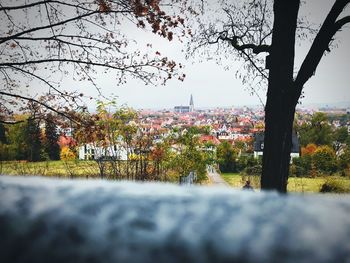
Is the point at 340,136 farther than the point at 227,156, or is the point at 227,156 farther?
the point at 340,136

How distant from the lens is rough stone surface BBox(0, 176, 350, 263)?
33cm

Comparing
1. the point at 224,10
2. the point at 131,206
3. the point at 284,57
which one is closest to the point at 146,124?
the point at 224,10

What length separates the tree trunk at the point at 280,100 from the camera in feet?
19.6

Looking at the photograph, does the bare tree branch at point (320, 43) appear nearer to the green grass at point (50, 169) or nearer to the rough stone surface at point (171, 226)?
the rough stone surface at point (171, 226)

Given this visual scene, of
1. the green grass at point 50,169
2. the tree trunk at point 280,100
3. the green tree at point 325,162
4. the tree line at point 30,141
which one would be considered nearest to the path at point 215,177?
the green tree at point 325,162

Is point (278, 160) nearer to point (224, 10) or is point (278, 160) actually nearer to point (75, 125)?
point (75, 125)

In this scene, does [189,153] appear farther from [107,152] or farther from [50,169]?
[107,152]

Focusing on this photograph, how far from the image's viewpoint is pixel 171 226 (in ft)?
1.21

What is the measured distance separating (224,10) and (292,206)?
970cm

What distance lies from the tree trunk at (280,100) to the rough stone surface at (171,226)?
5.80 meters

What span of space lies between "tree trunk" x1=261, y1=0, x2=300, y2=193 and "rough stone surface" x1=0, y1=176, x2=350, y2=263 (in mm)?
5804

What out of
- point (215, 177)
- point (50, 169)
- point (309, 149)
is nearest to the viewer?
point (50, 169)

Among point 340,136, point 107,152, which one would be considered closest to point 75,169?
point 107,152

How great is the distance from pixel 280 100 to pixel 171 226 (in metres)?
6.05
